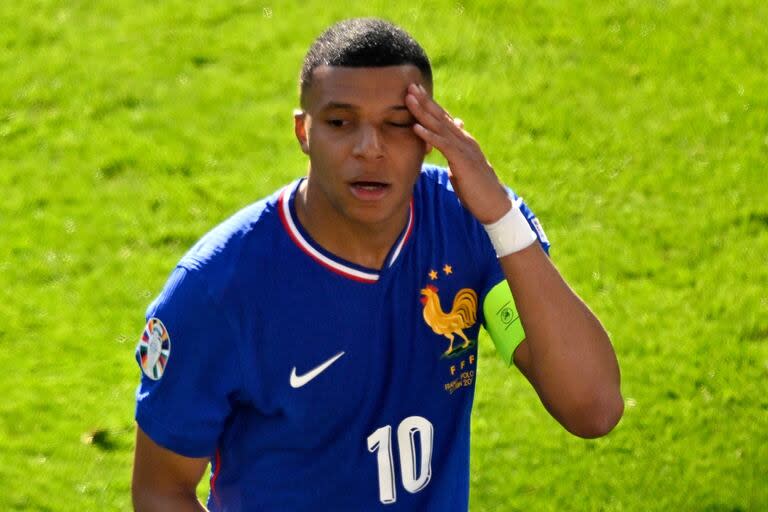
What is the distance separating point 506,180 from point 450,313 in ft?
14.0

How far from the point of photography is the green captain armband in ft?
14.1

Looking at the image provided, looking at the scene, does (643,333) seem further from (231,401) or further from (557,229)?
(231,401)

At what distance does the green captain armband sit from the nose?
23.3 inches

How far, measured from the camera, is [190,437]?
4062 millimetres

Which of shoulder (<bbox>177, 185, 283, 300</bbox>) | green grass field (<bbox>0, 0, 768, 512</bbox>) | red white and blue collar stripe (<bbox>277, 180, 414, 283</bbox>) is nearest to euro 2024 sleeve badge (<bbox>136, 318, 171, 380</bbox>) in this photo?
shoulder (<bbox>177, 185, 283, 300</bbox>)

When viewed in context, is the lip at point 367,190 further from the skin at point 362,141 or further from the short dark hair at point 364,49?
the short dark hair at point 364,49

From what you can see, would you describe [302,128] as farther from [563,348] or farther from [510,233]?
[563,348]

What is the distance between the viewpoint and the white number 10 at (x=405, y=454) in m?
4.25

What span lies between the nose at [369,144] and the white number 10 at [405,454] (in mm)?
769

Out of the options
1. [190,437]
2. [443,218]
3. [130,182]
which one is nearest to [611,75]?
[130,182]

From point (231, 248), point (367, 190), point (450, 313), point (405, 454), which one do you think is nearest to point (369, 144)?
point (367, 190)

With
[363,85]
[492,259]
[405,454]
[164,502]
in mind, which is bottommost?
[164,502]

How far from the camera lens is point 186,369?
4.01 m

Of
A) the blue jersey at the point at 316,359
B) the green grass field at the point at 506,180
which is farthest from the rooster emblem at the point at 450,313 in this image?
the green grass field at the point at 506,180
